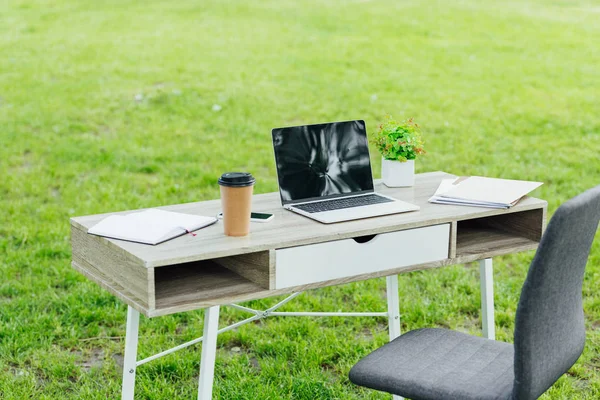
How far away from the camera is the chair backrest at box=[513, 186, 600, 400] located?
2.01m

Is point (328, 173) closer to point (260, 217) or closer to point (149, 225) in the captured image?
point (260, 217)

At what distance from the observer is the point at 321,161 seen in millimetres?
2953

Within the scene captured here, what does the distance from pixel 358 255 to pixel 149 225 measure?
66 cm

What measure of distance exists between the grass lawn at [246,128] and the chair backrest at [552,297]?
26.6 inches

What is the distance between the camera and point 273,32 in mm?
9789

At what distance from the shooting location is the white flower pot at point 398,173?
10.5 feet

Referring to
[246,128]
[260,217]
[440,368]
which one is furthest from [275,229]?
[246,128]

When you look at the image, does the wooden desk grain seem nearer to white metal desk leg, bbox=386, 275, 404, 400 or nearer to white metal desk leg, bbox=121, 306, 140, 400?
white metal desk leg, bbox=121, 306, 140, 400

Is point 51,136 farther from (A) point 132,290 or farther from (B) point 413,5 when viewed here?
(B) point 413,5

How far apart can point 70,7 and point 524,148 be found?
6.65 meters

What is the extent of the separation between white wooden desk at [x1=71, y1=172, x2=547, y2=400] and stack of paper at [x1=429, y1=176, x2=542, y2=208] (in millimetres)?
41

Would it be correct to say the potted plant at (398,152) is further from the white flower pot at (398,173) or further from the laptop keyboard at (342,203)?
the laptop keyboard at (342,203)

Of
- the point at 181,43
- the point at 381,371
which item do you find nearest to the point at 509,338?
the point at 381,371

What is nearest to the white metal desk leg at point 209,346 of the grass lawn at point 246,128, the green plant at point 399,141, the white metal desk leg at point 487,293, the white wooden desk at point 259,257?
the white wooden desk at point 259,257
